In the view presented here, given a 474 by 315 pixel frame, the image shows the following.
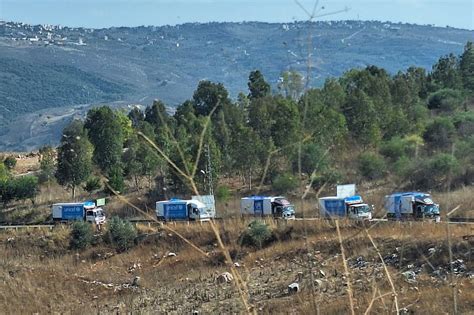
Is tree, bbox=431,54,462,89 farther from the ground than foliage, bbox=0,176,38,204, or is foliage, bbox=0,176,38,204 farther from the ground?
tree, bbox=431,54,462,89

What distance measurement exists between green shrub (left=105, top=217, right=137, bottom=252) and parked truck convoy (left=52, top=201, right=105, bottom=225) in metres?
2.56

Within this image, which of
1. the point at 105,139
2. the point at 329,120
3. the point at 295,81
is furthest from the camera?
the point at 105,139

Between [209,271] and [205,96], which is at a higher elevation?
[205,96]

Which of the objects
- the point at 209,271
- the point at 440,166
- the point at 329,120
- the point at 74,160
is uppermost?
the point at 329,120

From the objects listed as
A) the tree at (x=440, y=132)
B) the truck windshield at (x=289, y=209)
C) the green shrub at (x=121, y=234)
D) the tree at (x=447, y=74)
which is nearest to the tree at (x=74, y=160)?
the green shrub at (x=121, y=234)

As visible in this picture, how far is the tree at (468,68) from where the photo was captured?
4450 centimetres

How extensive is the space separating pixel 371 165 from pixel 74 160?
39.6ft

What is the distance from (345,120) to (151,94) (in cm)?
14115

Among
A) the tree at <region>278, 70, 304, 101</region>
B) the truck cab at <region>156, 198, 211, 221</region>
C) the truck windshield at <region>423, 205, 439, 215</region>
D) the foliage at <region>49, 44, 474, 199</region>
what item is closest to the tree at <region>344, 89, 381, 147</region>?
the foliage at <region>49, 44, 474, 199</region>

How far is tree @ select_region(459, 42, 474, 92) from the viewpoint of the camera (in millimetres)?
44500

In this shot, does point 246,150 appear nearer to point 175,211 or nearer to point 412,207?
point 175,211

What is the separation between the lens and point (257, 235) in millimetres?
24922

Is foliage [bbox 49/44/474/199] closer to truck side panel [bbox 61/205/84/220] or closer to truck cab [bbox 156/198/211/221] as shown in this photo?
truck cab [bbox 156/198/211/221]

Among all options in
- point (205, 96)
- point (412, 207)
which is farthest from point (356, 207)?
point (205, 96)
